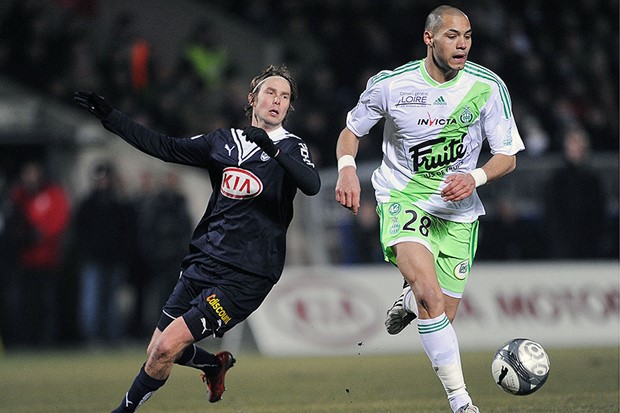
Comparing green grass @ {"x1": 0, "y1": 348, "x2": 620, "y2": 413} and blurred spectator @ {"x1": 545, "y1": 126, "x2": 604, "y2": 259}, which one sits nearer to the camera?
green grass @ {"x1": 0, "y1": 348, "x2": 620, "y2": 413}

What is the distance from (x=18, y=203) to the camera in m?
15.7

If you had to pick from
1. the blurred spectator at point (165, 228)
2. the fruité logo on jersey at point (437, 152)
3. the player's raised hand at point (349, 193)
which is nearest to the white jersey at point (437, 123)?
the fruité logo on jersey at point (437, 152)

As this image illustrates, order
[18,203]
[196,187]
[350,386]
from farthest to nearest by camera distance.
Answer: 1. [196,187]
2. [18,203]
3. [350,386]

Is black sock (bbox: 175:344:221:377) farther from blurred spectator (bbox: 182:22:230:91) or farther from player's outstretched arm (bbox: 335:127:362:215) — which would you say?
blurred spectator (bbox: 182:22:230:91)

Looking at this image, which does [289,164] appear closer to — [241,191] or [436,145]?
[241,191]

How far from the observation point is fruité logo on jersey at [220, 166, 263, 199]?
7.48m

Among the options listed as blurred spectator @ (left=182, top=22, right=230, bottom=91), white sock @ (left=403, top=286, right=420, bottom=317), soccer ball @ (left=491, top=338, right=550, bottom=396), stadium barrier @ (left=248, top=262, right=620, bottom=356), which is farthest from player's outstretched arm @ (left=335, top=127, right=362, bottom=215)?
blurred spectator @ (left=182, top=22, right=230, bottom=91)

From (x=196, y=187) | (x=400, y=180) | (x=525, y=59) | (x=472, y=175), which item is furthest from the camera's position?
(x=525, y=59)

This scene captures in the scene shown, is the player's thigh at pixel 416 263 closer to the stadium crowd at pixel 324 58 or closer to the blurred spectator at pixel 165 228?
the blurred spectator at pixel 165 228

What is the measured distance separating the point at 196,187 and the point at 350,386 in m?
6.97

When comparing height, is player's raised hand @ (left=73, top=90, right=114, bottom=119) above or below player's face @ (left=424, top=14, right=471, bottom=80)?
below

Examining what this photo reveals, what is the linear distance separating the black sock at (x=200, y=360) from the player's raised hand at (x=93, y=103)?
1.67 m

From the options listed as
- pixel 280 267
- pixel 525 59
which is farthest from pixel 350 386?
pixel 525 59

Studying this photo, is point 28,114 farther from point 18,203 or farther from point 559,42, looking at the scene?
point 559,42
